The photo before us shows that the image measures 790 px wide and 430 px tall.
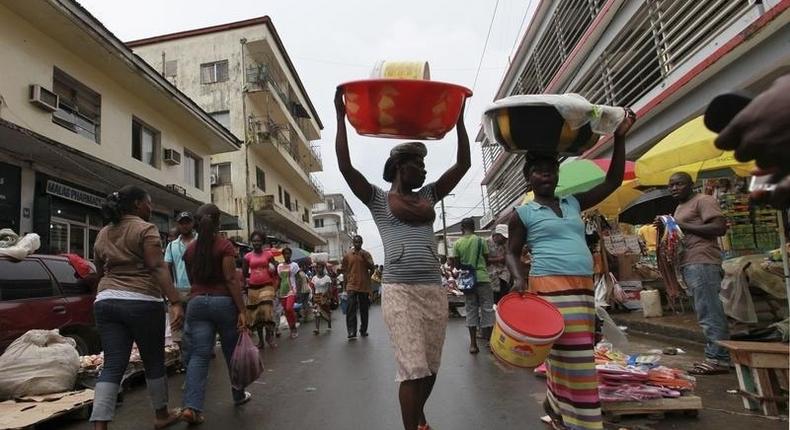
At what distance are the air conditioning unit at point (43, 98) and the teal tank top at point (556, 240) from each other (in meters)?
11.7

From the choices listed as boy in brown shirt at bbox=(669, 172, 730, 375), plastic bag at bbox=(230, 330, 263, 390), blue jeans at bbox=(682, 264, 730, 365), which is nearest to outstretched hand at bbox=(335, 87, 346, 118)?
plastic bag at bbox=(230, 330, 263, 390)

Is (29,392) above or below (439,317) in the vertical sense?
below

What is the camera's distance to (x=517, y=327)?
8.90 ft

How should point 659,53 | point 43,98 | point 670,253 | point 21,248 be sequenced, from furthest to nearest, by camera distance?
1. point 43,98
2. point 659,53
3. point 670,253
4. point 21,248

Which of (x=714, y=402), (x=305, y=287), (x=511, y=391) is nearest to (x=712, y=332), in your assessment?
(x=714, y=402)

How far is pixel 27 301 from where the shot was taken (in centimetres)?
555

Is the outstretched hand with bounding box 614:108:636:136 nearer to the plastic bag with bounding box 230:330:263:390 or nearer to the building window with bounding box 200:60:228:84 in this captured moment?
the plastic bag with bounding box 230:330:263:390

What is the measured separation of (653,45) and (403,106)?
8.96 meters

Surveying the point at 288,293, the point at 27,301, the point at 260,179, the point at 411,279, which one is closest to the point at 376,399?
the point at 411,279

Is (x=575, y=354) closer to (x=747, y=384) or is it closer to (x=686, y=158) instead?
(x=747, y=384)

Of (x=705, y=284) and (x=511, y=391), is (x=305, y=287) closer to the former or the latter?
(x=511, y=391)

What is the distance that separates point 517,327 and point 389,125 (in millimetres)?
1433

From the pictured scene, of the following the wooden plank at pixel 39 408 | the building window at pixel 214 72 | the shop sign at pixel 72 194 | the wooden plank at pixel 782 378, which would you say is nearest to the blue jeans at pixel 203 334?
the wooden plank at pixel 39 408

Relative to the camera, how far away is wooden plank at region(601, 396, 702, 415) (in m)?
3.74
